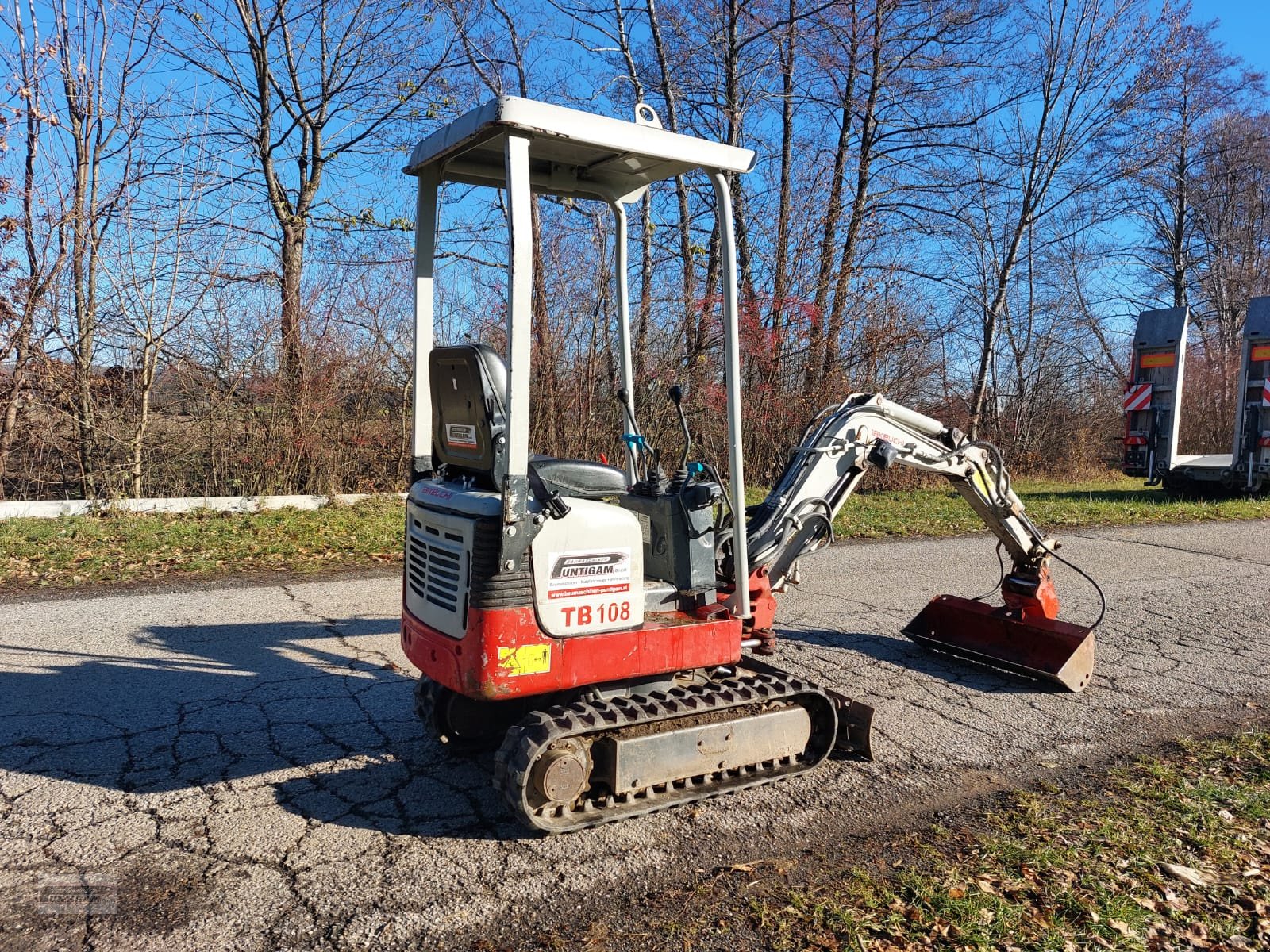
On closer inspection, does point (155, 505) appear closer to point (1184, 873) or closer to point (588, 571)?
point (588, 571)

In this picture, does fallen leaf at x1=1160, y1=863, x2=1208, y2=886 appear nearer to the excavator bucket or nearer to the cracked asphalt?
the cracked asphalt

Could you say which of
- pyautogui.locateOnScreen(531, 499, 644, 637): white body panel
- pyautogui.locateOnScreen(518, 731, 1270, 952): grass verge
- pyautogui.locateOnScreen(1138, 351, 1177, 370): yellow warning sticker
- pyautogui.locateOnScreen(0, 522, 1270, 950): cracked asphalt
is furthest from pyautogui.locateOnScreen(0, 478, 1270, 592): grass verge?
pyautogui.locateOnScreen(518, 731, 1270, 952): grass verge

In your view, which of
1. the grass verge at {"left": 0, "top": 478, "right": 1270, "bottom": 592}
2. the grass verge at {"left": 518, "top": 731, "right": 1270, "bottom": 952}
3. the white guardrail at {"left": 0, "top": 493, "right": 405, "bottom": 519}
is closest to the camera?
the grass verge at {"left": 518, "top": 731, "right": 1270, "bottom": 952}

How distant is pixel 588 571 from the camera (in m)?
3.74

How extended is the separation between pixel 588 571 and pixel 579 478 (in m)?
0.43

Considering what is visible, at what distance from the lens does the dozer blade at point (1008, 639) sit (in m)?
5.95

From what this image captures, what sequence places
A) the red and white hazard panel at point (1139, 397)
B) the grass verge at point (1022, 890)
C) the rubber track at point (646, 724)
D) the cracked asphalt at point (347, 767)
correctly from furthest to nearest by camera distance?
the red and white hazard panel at point (1139, 397), the rubber track at point (646, 724), the cracked asphalt at point (347, 767), the grass verge at point (1022, 890)

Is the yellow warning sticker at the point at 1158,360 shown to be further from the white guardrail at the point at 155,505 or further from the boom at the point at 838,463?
the white guardrail at the point at 155,505

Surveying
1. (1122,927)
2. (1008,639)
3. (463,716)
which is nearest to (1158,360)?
(1008,639)

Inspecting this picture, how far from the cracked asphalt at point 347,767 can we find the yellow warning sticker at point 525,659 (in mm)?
738

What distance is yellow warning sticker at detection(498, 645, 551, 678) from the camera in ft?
11.7

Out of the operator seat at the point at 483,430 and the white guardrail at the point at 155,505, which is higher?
the operator seat at the point at 483,430

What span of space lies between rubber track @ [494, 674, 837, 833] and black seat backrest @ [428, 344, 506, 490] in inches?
39.3

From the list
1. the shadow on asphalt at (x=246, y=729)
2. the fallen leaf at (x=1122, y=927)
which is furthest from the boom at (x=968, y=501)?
the fallen leaf at (x=1122, y=927)
